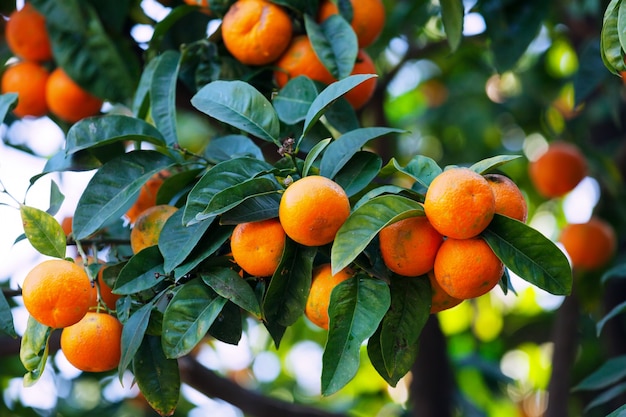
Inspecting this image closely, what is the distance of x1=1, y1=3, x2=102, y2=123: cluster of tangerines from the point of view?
1836mm

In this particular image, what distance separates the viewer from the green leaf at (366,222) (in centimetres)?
105

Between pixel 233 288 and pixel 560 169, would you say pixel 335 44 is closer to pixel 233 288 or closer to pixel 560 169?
pixel 233 288

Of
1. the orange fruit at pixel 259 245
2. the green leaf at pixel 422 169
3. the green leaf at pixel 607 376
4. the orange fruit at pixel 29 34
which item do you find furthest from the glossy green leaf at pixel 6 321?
the green leaf at pixel 607 376

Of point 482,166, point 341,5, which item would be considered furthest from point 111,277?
point 341,5

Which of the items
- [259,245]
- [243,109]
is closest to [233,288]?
[259,245]

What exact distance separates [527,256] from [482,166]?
0.48ft

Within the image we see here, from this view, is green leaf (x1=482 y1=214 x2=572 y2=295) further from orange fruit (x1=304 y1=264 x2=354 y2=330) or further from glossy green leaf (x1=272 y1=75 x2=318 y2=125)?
glossy green leaf (x1=272 y1=75 x2=318 y2=125)

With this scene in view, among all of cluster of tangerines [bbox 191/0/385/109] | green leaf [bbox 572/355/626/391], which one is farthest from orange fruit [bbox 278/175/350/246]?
green leaf [bbox 572/355/626/391]

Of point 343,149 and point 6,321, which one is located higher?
point 343,149

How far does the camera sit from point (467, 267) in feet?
3.50

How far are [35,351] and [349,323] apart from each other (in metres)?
0.47

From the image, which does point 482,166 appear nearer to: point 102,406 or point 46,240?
point 46,240

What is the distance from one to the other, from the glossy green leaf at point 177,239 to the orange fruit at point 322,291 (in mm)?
175

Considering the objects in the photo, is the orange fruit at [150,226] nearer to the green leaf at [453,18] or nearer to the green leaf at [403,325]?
the green leaf at [403,325]
